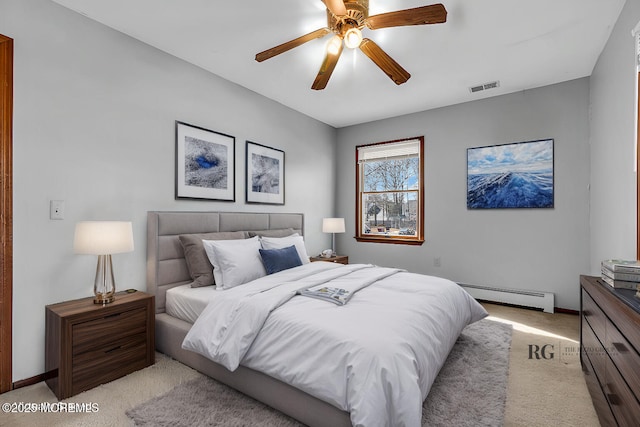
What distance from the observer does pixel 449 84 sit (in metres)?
3.68

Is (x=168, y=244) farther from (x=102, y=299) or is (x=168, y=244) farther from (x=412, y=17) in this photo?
(x=412, y=17)

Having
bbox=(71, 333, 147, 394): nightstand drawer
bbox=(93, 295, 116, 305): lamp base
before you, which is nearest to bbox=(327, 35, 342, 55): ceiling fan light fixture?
bbox=(93, 295, 116, 305): lamp base

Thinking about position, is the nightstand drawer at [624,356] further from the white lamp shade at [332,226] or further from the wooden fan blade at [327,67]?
the white lamp shade at [332,226]

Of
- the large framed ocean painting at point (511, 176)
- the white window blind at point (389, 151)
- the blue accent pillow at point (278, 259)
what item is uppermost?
the white window blind at point (389, 151)

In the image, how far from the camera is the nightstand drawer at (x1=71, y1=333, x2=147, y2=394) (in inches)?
80.0

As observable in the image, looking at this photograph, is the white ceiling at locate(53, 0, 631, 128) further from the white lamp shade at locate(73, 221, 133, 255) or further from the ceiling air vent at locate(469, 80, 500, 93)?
the white lamp shade at locate(73, 221, 133, 255)

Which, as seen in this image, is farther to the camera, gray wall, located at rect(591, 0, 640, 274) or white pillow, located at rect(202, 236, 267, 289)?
white pillow, located at rect(202, 236, 267, 289)

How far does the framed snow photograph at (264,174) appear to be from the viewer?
151 inches

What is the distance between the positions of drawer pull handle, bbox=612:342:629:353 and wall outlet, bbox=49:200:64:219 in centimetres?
336

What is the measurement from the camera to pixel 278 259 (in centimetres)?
304

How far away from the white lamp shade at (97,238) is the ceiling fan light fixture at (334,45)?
200 cm

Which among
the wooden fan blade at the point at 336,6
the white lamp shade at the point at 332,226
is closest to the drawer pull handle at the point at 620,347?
the wooden fan blade at the point at 336,6

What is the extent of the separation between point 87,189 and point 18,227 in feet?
1.60

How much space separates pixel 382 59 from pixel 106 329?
279 centimetres
